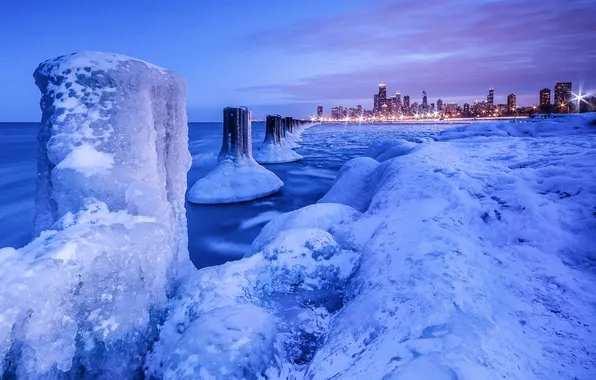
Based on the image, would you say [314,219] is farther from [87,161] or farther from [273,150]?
[273,150]

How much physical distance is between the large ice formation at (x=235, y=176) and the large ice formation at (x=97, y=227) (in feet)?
20.0

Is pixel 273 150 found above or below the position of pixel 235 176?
above

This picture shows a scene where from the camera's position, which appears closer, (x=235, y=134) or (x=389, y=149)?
(x=389, y=149)

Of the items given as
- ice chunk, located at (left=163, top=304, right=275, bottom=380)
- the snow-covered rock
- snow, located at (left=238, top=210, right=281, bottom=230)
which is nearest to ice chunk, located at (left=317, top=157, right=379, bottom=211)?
snow, located at (left=238, top=210, right=281, bottom=230)

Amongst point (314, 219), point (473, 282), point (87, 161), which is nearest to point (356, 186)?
point (314, 219)

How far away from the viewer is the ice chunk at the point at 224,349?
5.82 feet

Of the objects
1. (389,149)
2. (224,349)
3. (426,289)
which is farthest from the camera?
(389,149)

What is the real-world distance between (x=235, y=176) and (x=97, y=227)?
301 inches

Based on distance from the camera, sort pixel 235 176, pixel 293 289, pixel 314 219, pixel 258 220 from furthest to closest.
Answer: pixel 235 176
pixel 258 220
pixel 314 219
pixel 293 289

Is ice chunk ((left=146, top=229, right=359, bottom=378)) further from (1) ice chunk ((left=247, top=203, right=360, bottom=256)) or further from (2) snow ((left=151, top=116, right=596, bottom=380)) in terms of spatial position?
(1) ice chunk ((left=247, top=203, right=360, bottom=256))

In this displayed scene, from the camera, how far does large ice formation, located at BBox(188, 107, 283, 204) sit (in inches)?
354

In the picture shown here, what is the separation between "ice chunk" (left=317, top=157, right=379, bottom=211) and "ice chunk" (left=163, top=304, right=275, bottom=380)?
3.70m

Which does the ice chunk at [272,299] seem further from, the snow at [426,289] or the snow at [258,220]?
the snow at [258,220]

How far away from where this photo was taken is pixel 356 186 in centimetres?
635
